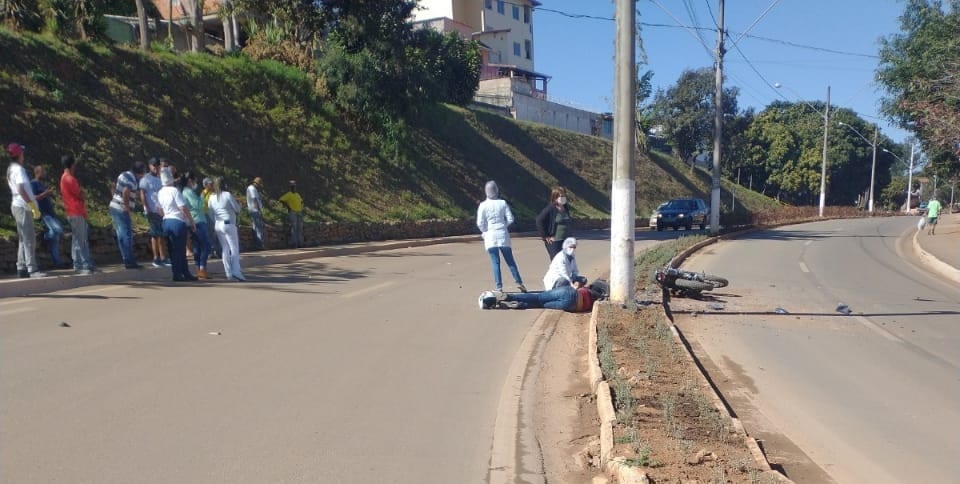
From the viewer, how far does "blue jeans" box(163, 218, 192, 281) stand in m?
11.3

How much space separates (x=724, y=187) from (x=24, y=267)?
181ft

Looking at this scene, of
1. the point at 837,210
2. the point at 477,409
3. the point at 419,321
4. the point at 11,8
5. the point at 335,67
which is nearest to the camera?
the point at 477,409

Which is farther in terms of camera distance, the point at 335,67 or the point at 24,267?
the point at 335,67

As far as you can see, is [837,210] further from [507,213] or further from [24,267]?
[24,267]

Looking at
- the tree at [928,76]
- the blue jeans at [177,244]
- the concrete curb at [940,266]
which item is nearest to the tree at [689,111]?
the tree at [928,76]

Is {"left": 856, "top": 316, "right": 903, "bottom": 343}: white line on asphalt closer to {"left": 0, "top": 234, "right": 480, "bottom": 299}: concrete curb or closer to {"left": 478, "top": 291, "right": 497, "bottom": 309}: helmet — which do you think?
{"left": 478, "top": 291, "right": 497, "bottom": 309}: helmet

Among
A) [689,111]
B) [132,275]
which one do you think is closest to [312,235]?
[132,275]

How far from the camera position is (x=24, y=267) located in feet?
34.7

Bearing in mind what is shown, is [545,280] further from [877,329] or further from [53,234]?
[53,234]

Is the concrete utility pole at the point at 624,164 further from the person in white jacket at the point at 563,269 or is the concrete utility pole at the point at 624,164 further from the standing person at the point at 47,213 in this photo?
the standing person at the point at 47,213

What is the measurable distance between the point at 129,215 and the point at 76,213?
3.37 ft

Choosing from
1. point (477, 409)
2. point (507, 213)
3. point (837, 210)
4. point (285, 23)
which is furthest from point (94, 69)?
point (837, 210)

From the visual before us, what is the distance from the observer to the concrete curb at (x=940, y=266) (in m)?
17.2

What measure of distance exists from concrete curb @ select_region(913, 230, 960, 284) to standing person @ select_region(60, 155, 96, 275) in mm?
17656
